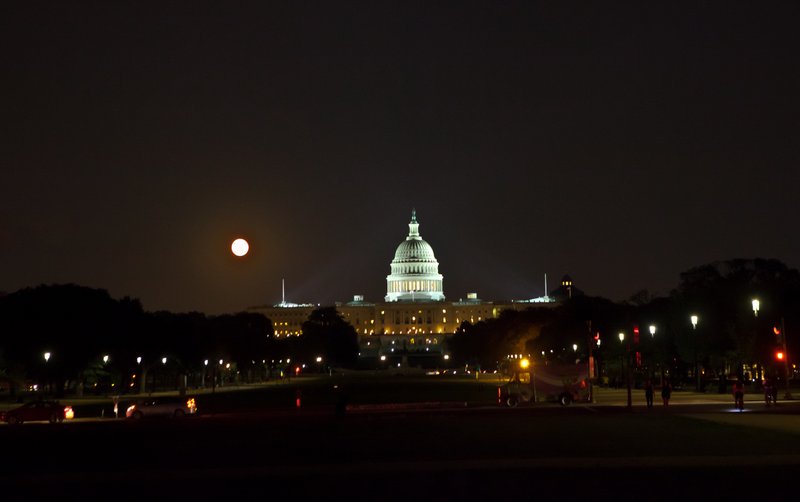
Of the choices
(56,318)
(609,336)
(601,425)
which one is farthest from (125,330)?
(601,425)

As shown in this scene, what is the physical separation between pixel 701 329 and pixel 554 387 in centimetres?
3448

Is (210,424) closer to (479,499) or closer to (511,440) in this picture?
(511,440)

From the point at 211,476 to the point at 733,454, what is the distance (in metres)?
13.3

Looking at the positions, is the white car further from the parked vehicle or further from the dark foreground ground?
the parked vehicle

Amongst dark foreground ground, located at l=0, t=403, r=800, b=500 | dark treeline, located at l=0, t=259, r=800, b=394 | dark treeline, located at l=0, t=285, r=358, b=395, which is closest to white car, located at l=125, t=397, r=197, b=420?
dark foreground ground, located at l=0, t=403, r=800, b=500

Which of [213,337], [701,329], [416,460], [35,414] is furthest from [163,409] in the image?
[213,337]

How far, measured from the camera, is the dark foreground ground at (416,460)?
80.3 ft

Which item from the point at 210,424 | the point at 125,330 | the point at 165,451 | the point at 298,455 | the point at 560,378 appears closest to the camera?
the point at 298,455

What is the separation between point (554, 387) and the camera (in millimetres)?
65688

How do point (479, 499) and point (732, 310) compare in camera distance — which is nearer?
point (479, 499)

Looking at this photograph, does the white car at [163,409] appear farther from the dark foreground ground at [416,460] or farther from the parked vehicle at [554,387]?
the parked vehicle at [554,387]

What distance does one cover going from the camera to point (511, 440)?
3672cm

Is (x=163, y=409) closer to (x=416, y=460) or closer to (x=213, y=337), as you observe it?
(x=416, y=460)

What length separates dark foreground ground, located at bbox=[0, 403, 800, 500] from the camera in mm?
24469
